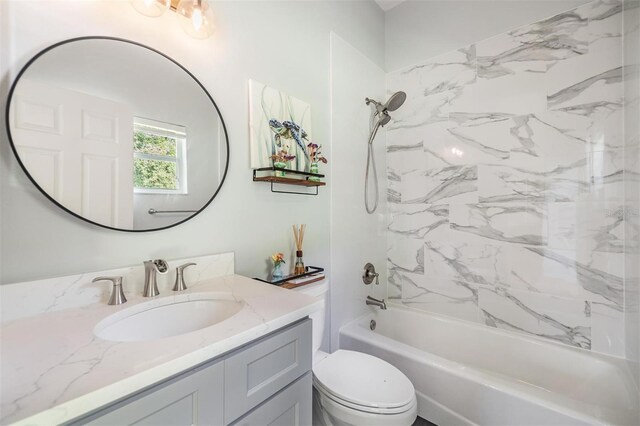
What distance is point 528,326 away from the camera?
173cm

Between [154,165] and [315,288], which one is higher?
[154,165]

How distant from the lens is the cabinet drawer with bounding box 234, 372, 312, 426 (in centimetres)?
75

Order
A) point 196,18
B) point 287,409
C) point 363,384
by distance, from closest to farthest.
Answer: point 287,409 → point 196,18 → point 363,384

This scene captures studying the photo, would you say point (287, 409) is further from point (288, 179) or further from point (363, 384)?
point (288, 179)

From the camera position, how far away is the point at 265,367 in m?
0.77

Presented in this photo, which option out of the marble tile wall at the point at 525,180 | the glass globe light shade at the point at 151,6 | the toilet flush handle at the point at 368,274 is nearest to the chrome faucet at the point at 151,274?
the glass globe light shade at the point at 151,6

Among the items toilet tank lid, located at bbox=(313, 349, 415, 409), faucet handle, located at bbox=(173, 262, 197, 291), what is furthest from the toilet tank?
faucet handle, located at bbox=(173, 262, 197, 291)

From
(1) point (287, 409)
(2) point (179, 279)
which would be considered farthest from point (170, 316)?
(1) point (287, 409)

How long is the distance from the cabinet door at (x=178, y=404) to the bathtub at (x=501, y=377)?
3.93 feet

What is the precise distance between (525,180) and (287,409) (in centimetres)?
189

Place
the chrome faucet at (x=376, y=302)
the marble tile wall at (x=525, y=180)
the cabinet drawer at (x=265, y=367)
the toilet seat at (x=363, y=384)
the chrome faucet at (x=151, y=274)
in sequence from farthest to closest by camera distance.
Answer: the chrome faucet at (x=376, y=302), the marble tile wall at (x=525, y=180), the toilet seat at (x=363, y=384), the chrome faucet at (x=151, y=274), the cabinet drawer at (x=265, y=367)

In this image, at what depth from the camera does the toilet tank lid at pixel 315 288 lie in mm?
1378

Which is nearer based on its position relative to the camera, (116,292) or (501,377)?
(116,292)

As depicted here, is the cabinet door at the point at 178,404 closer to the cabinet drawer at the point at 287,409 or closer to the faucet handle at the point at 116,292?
the cabinet drawer at the point at 287,409
